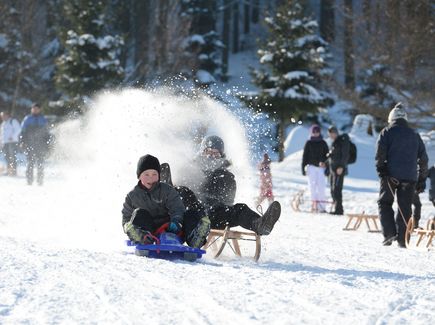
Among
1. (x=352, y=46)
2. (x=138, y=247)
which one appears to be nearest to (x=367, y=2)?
(x=352, y=46)

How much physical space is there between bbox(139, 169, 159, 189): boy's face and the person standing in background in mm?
15119

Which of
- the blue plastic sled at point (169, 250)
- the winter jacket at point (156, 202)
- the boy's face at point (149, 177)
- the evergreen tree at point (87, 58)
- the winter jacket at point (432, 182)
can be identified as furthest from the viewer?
the evergreen tree at point (87, 58)

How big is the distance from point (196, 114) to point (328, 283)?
754 centimetres

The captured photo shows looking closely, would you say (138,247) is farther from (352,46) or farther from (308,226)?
(352,46)

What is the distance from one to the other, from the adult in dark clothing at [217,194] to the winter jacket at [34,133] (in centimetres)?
1165

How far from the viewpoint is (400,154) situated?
1132 centimetres

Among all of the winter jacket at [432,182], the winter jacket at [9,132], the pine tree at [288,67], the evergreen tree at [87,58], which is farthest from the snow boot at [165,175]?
the evergreen tree at [87,58]

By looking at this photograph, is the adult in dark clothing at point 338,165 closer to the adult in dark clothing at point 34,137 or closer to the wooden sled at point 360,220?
the wooden sled at point 360,220

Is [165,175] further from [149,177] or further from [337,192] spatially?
[337,192]

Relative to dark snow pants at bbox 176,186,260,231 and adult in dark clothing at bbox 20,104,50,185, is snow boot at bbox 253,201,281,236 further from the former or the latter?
adult in dark clothing at bbox 20,104,50,185

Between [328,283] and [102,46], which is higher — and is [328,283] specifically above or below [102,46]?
below

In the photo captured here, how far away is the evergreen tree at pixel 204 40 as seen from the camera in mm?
41000

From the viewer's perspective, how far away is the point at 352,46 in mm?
25766

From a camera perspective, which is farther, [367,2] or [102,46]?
[102,46]
